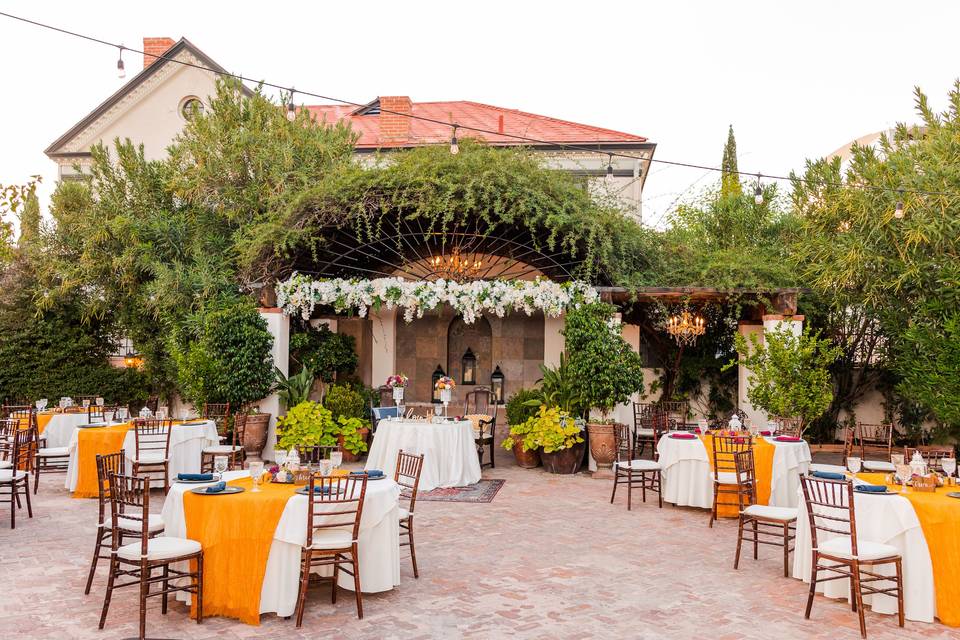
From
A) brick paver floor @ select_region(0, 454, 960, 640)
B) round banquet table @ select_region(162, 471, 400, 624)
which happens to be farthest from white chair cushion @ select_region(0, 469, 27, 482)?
round banquet table @ select_region(162, 471, 400, 624)

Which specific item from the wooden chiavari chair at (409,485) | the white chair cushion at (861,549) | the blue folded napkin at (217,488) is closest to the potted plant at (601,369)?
the wooden chiavari chair at (409,485)

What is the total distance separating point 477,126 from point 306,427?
12066 millimetres

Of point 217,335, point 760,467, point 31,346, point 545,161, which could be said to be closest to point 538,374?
point 545,161

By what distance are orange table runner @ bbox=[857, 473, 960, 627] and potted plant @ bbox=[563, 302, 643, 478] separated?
6116 mm

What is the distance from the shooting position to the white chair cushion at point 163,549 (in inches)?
181

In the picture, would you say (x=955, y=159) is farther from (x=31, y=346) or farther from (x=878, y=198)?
(x=31, y=346)

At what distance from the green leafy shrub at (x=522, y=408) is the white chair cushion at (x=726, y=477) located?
4176 mm

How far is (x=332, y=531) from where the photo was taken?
16.6 ft

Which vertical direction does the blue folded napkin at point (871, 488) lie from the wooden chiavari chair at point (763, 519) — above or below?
above

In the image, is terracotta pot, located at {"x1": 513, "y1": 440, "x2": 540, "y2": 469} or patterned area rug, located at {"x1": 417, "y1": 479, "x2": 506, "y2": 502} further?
terracotta pot, located at {"x1": 513, "y1": 440, "x2": 540, "y2": 469}

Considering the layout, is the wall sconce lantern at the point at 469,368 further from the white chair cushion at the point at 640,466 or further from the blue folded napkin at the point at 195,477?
the blue folded napkin at the point at 195,477

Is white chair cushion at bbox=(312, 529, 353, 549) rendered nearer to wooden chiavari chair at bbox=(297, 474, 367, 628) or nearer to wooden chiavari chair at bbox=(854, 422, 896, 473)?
wooden chiavari chair at bbox=(297, 474, 367, 628)

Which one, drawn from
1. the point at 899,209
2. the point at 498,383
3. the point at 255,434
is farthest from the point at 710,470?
the point at 498,383

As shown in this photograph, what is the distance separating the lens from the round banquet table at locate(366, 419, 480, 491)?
958 centimetres
